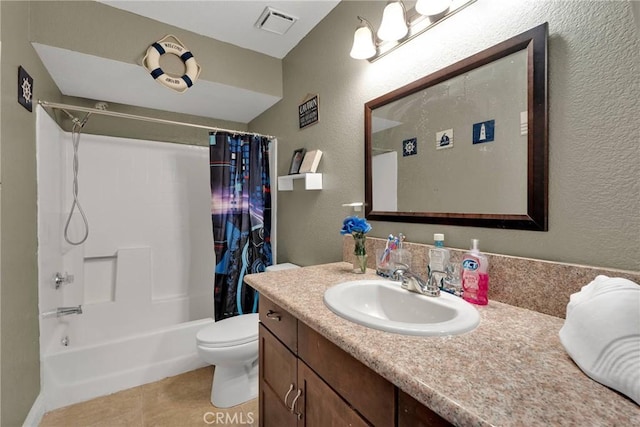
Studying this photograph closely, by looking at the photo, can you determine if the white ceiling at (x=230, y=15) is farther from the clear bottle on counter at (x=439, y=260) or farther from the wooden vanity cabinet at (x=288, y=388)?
the wooden vanity cabinet at (x=288, y=388)

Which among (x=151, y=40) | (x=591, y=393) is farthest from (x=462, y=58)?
(x=151, y=40)

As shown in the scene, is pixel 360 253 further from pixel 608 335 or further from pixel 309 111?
pixel 309 111

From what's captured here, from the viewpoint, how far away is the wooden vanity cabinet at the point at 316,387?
22.0 inches

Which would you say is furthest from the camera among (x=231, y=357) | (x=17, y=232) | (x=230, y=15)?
(x=230, y=15)

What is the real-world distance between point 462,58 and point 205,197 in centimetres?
240

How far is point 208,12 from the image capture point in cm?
168

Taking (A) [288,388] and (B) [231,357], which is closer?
(A) [288,388]

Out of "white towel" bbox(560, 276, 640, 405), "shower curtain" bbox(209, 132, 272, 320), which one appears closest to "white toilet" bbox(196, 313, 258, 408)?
"shower curtain" bbox(209, 132, 272, 320)

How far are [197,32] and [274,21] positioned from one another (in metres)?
0.57

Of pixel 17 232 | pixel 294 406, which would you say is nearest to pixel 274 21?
pixel 17 232

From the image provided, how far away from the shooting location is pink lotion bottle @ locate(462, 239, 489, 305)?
87cm

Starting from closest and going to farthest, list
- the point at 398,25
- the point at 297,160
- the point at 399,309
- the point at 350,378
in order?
the point at 350,378
the point at 399,309
the point at 398,25
the point at 297,160

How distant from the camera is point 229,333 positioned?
162 centimetres

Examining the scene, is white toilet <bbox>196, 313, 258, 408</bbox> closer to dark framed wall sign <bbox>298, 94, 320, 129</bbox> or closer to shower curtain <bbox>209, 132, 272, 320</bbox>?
shower curtain <bbox>209, 132, 272, 320</bbox>
